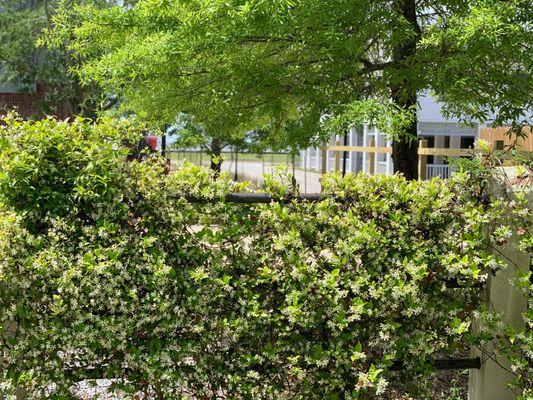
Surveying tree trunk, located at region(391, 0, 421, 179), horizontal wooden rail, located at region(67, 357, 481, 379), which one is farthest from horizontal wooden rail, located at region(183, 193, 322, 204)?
tree trunk, located at region(391, 0, 421, 179)

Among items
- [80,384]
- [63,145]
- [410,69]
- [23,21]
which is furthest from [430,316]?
[23,21]

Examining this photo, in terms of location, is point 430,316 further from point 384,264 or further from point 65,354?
point 65,354

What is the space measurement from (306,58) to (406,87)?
3.15 feet

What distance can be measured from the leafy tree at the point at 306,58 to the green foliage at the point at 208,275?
118 centimetres

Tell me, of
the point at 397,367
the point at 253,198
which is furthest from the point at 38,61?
the point at 397,367

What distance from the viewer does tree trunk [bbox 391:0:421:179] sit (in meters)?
A: 5.28

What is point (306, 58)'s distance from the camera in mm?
5051

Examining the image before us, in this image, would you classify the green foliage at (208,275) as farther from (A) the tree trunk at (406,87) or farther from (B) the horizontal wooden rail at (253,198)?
(A) the tree trunk at (406,87)

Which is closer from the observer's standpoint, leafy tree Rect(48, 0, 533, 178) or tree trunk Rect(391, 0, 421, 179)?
leafy tree Rect(48, 0, 533, 178)

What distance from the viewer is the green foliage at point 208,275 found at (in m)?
3.01

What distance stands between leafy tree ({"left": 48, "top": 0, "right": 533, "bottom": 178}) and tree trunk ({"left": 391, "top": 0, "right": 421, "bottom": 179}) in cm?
2

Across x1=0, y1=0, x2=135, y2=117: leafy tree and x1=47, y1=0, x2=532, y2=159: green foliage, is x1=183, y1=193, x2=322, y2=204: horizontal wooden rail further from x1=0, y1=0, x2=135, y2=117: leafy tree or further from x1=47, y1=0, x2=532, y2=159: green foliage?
x1=0, y1=0, x2=135, y2=117: leafy tree

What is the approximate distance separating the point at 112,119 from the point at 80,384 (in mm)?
1449

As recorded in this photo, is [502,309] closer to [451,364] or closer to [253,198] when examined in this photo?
[451,364]
